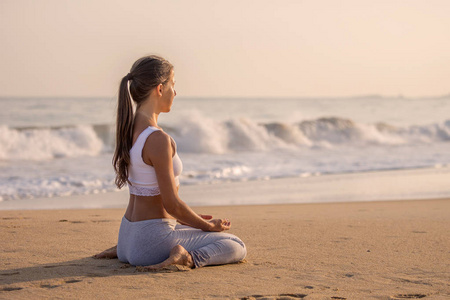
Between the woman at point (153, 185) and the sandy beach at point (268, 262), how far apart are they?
0.15m

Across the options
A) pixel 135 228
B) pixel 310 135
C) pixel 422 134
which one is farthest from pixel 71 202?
pixel 422 134

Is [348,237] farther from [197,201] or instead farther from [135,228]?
[197,201]

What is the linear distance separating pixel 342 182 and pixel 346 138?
1459cm

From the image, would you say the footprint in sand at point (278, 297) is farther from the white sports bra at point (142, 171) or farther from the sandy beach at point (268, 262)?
the white sports bra at point (142, 171)

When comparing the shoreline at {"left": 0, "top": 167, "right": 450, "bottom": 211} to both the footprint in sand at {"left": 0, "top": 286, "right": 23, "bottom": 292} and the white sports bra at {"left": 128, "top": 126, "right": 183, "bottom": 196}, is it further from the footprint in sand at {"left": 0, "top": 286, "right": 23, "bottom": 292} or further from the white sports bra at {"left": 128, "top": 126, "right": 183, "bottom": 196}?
the footprint in sand at {"left": 0, "top": 286, "right": 23, "bottom": 292}

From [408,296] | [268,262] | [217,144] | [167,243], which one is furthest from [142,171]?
[217,144]

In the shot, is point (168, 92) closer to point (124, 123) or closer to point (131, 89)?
point (131, 89)

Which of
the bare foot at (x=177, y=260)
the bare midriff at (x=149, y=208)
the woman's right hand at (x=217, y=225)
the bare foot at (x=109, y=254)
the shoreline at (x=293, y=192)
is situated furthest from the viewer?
the shoreline at (x=293, y=192)

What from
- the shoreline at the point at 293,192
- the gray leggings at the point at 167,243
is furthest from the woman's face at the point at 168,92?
the shoreline at the point at 293,192

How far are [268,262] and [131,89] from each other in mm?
1703

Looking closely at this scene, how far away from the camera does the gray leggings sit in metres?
4.02

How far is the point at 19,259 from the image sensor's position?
4426 millimetres

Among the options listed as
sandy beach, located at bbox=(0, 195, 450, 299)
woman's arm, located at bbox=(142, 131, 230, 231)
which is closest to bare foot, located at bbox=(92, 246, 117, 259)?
sandy beach, located at bbox=(0, 195, 450, 299)

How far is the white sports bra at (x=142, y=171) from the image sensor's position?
3.89 metres
